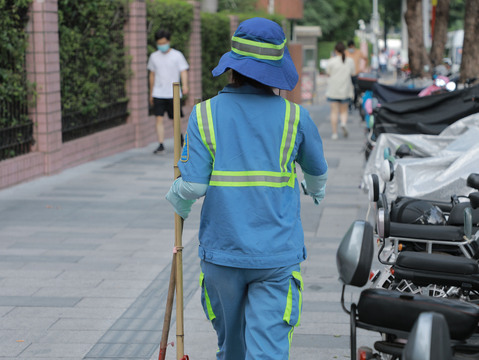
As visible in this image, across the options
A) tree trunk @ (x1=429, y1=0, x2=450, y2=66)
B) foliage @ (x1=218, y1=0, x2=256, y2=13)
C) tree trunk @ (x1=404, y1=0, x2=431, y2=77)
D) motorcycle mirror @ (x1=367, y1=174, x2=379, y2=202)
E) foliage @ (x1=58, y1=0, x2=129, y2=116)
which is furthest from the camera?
foliage @ (x1=218, y1=0, x2=256, y2=13)

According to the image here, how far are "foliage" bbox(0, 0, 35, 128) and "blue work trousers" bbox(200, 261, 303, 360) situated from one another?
7641 mm

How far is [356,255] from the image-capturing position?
3432 millimetres

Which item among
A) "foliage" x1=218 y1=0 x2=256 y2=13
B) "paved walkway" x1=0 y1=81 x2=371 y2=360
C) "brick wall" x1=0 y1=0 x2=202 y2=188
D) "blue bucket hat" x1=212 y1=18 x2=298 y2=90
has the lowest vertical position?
"paved walkway" x1=0 y1=81 x2=371 y2=360

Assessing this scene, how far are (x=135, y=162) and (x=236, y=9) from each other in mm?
26786

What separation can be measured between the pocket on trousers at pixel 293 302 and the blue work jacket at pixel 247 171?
3.2 inches

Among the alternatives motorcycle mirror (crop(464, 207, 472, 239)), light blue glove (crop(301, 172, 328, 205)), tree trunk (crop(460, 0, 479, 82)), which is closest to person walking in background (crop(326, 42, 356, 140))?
tree trunk (crop(460, 0, 479, 82))

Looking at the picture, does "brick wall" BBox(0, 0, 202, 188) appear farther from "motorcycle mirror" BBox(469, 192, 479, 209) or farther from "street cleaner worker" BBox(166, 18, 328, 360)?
"street cleaner worker" BBox(166, 18, 328, 360)

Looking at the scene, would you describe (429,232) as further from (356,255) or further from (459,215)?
(356,255)

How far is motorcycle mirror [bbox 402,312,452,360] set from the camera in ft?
9.17

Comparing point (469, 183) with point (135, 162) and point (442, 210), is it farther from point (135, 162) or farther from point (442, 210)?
point (135, 162)

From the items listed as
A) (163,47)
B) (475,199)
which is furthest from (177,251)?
(163,47)

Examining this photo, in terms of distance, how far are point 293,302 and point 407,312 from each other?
47cm

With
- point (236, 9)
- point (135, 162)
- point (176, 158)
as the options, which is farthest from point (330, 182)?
point (236, 9)

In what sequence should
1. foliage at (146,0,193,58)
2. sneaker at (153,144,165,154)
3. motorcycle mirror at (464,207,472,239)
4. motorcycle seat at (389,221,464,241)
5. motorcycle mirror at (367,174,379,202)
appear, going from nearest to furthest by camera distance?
1. motorcycle mirror at (464,207,472,239)
2. motorcycle seat at (389,221,464,241)
3. motorcycle mirror at (367,174,379,202)
4. sneaker at (153,144,165,154)
5. foliage at (146,0,193,58)
